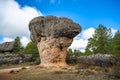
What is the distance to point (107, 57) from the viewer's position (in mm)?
31078

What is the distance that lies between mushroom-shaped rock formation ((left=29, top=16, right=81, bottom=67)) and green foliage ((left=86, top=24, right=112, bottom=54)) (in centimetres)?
1861

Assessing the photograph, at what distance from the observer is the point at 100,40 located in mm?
53000

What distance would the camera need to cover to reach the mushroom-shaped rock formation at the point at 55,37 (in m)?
33.2

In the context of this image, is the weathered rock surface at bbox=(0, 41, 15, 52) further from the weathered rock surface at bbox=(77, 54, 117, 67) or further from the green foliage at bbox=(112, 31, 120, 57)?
the green foliage at bbox=(112, 31, 120, 57)

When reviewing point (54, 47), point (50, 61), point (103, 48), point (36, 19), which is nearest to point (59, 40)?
point (54, 47)

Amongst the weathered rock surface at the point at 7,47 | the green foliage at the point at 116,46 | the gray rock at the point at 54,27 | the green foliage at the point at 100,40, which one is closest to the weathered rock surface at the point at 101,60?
the green foliage at the point at 116,46

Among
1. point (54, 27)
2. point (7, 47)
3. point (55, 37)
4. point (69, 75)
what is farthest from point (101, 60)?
point (7, 47)

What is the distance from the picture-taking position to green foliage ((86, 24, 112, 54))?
5159 centimetres

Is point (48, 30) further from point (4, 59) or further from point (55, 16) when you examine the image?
point (4, 59)

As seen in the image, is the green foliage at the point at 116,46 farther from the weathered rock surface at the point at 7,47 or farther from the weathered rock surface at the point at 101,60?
the weathered rock surface at the point at 7,47

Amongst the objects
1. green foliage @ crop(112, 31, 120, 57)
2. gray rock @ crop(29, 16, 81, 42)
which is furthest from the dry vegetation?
gray rock @ crop(29, 16, 81, 42)

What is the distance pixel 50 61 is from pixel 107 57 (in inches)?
330

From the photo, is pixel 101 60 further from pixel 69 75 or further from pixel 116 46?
pixel 69 75

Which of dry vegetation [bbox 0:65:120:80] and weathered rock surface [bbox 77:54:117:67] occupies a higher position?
weathered rock surface [bbox 77:54:117:67]
